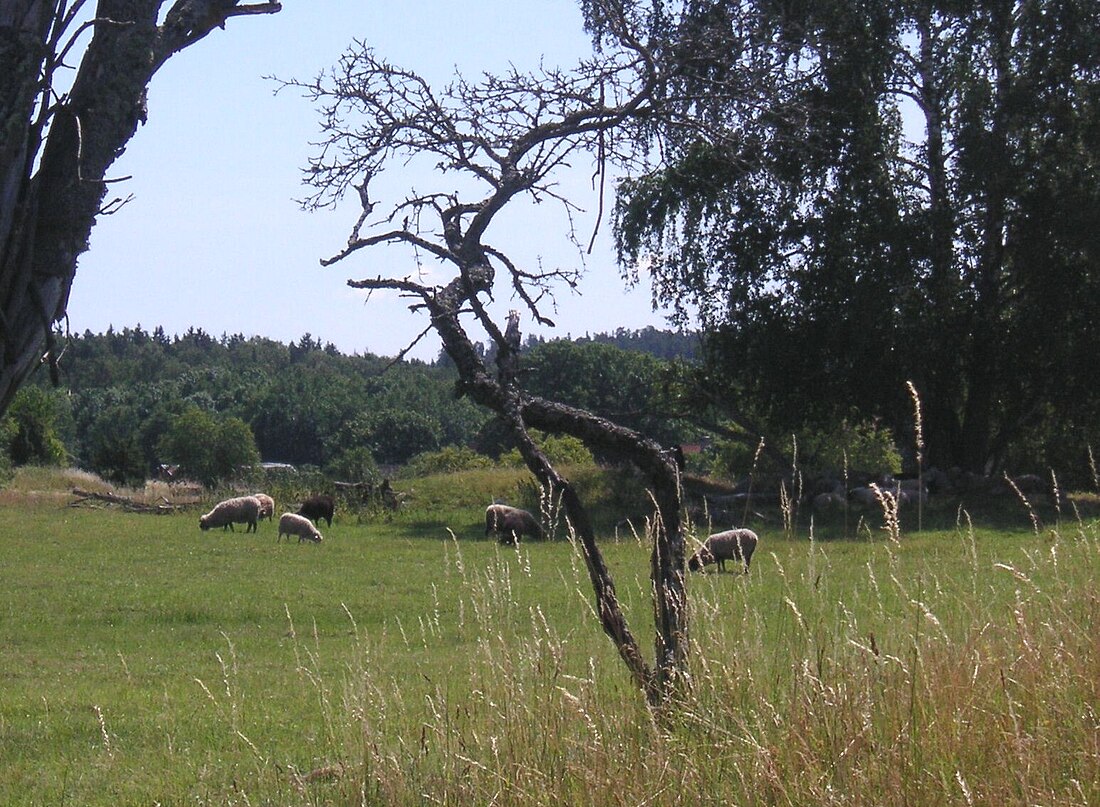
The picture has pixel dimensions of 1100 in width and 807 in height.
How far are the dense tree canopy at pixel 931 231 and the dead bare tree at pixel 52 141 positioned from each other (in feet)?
67.1

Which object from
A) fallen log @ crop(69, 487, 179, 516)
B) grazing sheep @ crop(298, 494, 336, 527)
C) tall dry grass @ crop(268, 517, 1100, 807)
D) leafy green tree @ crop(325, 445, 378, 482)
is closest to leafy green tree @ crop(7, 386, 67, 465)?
leafy green tree @ crop(325, 445, 378, 482)

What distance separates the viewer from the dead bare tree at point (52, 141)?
3.44m

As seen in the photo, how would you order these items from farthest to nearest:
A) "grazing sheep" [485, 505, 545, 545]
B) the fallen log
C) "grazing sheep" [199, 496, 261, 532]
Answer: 1. the fallen log
2. "grazing sheep" [199, 496, 261, 532]
3. "grazing sheep" [485, 505, 545, 545]

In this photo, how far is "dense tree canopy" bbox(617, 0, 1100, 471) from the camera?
81.0ft

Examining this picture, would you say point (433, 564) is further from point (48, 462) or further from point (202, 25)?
point (48, 462)

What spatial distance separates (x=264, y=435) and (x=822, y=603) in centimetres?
10755

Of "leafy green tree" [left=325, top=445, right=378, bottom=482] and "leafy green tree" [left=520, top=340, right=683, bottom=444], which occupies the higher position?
"leafy green tree" [left=520, top=340, right=683, bottom=444]

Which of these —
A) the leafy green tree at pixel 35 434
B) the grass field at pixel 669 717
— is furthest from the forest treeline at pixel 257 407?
the grass field at pixel 669 717

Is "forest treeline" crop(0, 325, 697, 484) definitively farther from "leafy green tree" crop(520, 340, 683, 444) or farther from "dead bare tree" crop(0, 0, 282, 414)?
"dead bare tree" crop(0, 0, 282, 414)

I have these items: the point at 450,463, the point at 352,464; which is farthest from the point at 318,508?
the point at 352,464

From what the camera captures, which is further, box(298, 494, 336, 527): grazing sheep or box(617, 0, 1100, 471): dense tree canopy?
box(298, 494, 336, 527): grazing sheep

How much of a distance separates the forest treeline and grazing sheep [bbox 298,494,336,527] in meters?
8.57

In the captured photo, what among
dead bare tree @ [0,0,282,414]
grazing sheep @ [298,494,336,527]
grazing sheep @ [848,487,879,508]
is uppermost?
dead bare tree @ [0,0,282,414]

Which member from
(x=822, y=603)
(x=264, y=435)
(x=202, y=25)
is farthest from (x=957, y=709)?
(x=264, y=435)
